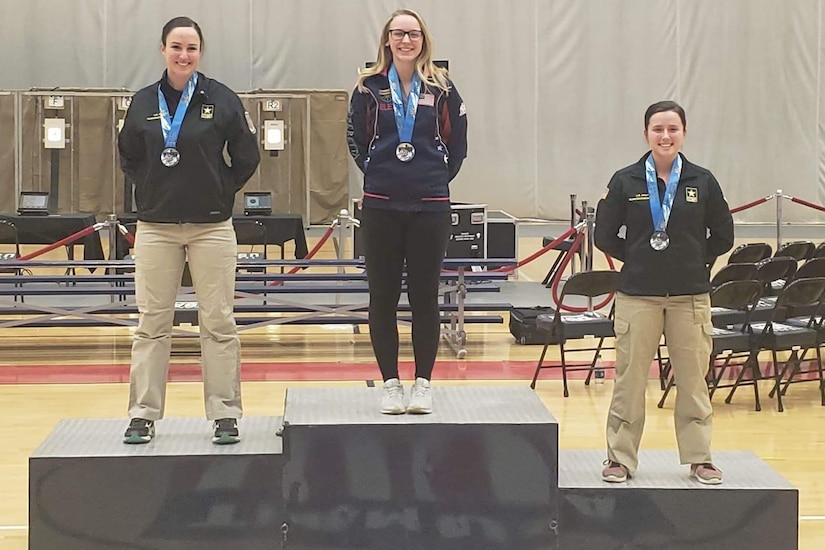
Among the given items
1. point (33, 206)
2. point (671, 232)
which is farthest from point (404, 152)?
point (33, 206)

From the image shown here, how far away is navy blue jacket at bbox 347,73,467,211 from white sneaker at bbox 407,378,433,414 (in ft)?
2.07

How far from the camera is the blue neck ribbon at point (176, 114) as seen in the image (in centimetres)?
387

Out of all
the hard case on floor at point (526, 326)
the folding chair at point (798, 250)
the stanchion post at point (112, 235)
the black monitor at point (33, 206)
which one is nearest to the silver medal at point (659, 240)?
the hard case on floor at point (526, 326)

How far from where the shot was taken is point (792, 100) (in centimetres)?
1669

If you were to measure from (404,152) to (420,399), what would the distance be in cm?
88

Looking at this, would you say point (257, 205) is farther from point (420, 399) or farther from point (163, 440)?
point (420, 399)

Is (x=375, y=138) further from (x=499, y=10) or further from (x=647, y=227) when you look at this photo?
(x=499, y=10)

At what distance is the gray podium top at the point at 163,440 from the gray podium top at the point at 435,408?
16 centimetres

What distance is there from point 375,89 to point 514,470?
1412 millimetres

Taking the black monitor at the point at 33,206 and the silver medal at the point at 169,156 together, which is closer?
the silver medal at the point at 169,156

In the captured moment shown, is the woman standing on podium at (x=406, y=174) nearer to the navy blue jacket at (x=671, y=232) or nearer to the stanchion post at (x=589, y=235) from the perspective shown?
the navy blue jacket at (x=671, y=232)

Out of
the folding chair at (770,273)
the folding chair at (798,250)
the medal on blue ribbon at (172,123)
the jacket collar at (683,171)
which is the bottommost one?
the folding chair at (770,273)

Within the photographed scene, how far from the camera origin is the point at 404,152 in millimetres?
3908

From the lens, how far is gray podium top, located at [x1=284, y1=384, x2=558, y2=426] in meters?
3.89
